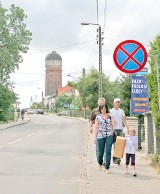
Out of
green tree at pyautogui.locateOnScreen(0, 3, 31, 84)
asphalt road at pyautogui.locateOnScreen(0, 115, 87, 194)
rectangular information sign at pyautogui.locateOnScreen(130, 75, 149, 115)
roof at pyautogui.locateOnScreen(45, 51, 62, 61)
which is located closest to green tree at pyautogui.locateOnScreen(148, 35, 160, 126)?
asphalt road at pyautogui.locateOnScreen(0, 115, 87, 194)

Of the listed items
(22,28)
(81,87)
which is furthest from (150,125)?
(81,87)

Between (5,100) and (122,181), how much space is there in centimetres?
4771

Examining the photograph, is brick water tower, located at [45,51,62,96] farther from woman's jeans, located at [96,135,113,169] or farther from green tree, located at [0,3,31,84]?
woman's jeans, located at [96,135,113,169]

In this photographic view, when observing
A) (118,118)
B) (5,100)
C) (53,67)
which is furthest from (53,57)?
(118,118)

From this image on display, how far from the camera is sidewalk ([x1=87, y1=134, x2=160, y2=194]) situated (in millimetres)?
8516

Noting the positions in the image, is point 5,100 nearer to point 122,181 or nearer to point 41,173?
point 41,173

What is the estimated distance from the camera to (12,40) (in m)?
Result: 56.1

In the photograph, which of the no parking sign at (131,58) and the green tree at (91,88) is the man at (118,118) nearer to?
the no parking sign at (131,58)

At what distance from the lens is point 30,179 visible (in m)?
10.5

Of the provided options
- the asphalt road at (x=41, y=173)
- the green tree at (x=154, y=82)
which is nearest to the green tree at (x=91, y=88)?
the asphalt road at (x=41, y=173)

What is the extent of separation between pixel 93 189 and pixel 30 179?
2.28 meters

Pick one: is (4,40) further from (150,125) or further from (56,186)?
(56,186)

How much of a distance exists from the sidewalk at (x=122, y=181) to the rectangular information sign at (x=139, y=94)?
14.0ft

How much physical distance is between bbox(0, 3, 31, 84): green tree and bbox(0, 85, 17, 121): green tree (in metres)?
1.18
